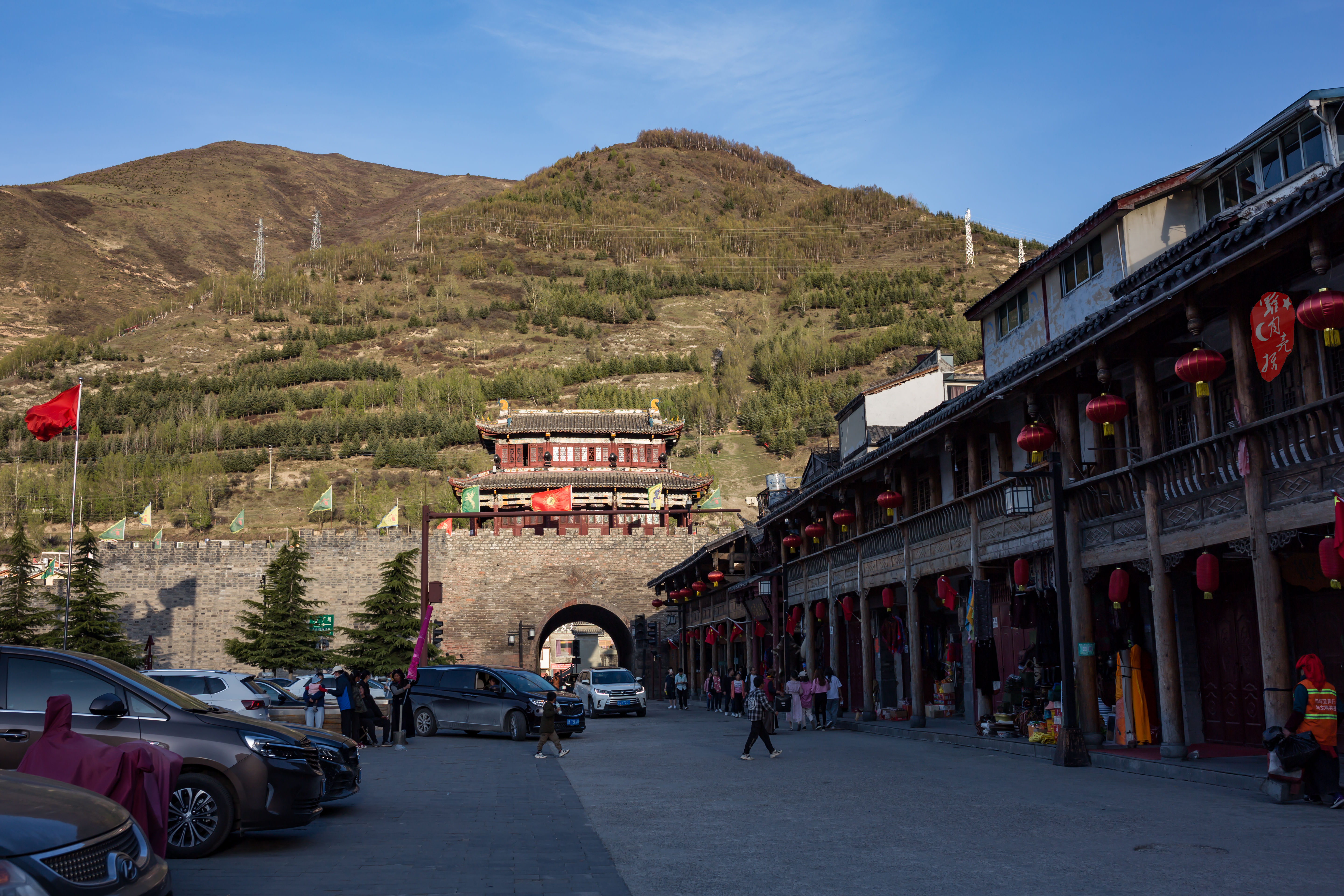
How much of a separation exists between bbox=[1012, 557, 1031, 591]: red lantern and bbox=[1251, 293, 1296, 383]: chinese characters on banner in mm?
6173

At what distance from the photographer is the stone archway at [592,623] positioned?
53.4 m

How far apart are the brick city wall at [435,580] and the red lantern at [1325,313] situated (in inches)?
1780

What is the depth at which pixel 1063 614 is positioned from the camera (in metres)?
14.5

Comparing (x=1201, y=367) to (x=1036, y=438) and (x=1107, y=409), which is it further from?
(x=1036, y=438)

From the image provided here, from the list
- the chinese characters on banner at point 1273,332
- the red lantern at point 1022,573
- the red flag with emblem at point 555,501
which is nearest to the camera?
the chinese characters on banner at point 1273,332

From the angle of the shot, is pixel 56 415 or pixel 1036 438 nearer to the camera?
pixel 1036 438

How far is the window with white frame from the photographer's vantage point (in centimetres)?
2269

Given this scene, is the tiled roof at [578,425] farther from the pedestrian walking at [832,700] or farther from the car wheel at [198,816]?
the car wheel at [198,816]

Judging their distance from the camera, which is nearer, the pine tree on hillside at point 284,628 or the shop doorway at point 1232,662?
the shop doorway at point 1232,662

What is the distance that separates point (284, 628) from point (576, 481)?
19554mm

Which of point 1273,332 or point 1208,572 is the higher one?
point 1273,332

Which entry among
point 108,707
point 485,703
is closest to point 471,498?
point 485,703

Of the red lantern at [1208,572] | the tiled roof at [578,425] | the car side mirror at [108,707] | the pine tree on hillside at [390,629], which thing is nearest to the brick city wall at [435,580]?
the tiled roof at [578,425]

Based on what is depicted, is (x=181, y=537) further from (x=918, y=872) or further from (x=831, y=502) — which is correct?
(x=918, y=872)
